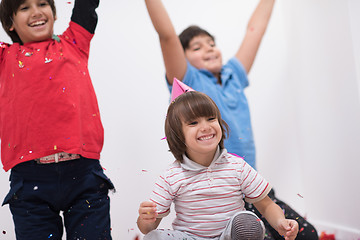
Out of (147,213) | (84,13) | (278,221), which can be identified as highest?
(84,13)

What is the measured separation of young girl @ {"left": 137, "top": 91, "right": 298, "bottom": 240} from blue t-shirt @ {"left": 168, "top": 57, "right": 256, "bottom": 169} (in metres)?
0.30

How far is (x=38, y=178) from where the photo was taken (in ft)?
3.55

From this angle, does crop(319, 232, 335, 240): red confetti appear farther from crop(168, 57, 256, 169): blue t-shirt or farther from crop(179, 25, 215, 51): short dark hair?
crop(179, 25, 215, 51): short dark hair

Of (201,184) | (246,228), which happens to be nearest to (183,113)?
(201,184)

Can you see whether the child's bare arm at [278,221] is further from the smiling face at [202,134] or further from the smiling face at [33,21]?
the smiling face at [33,21]

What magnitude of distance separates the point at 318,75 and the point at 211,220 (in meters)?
0.88

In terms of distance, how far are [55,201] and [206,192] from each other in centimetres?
38

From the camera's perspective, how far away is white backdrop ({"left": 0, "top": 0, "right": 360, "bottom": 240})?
1439mm

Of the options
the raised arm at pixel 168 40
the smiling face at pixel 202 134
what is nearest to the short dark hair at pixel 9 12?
the raised arm at pixel 168 40

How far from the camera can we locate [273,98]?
1903 millimetres

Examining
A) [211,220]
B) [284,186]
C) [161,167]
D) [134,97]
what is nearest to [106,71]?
[134,97]

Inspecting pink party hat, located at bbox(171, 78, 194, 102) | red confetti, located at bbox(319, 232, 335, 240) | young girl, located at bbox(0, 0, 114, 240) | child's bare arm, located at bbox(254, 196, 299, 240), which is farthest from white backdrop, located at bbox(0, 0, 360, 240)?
child's bare arm, located at bbox(254, 196, 299, 240)

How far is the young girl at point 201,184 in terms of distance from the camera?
1.00 m

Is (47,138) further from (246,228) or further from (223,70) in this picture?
(223,70)
